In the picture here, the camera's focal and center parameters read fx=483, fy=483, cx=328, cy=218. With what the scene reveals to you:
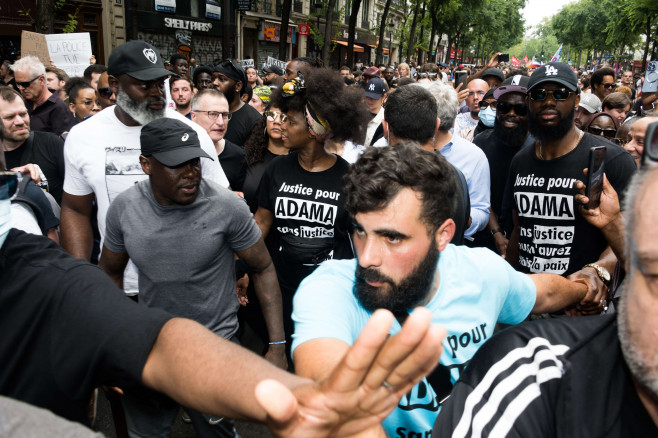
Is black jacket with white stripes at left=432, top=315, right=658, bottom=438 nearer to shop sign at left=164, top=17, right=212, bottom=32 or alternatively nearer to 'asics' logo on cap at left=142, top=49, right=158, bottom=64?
'asics' logo on cap at left=142, top=49, right=158, bottom=64

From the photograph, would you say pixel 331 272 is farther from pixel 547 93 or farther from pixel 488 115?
pixel 488 115

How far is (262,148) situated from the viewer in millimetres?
4301

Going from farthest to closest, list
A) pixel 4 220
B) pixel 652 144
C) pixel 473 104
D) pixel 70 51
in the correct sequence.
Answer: pixel 70 51
pixel 473 104
pixel 4 220
pixel 652 144

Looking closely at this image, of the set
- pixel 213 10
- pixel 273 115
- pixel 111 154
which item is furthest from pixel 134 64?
pixel 213 10

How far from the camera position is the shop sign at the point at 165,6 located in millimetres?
24922

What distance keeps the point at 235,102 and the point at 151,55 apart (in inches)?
86.4

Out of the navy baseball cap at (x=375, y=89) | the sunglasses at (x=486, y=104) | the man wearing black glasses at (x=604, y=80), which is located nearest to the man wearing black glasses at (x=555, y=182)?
the sunglasses at (x=486, y=104)

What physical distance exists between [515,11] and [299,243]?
91.7 m

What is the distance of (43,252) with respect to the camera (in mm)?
1448

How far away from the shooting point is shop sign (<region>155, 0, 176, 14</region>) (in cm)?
2492

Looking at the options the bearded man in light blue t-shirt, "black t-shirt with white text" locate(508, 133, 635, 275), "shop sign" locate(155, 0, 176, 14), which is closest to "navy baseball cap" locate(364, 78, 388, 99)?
"black t-shirt with white text" locate(508, 133, 635, 275)

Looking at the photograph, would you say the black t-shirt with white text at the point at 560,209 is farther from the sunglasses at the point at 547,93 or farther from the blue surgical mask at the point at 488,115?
the blue surgical mask at the point at 488,115

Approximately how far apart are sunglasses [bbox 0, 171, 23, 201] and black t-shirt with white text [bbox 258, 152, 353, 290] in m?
1.99

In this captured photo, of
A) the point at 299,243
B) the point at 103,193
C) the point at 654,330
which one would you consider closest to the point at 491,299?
the point at 654,330
